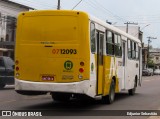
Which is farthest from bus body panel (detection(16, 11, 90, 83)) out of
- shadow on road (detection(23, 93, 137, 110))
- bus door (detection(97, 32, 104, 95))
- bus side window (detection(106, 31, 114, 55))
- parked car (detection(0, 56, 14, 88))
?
parked car (detection(0, 56, 14, 88))

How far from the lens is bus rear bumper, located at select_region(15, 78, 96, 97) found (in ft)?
44.6

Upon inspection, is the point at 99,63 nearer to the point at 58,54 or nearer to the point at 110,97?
the point at 58,54

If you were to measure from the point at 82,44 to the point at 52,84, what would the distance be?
1536 mm

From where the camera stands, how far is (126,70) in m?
20.7

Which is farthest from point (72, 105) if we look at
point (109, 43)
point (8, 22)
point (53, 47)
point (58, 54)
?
point (8, 22)

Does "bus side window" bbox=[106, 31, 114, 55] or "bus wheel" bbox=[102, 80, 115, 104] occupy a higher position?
"bus side window" bbox=[106, 31, 114, 55]

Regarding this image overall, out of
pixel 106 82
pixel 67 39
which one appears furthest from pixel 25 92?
pixel 106 82

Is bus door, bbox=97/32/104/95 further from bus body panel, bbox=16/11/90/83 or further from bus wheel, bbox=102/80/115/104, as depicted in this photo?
A: bus wheel, bbox=102/80/115/104

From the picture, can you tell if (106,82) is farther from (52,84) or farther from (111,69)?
(52,84)

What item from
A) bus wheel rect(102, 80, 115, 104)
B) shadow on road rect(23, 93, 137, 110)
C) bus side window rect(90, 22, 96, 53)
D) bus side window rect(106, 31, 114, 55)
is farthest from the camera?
bus wheel rect(102, 80, 115, 104)

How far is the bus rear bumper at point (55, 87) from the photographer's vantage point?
1359cm

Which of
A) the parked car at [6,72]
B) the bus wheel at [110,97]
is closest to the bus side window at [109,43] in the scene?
the bus wheel at [110,97]

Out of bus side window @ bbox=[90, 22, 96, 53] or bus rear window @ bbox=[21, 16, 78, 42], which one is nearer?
bus rear window @ bbox=[21, 16, 78, 42]

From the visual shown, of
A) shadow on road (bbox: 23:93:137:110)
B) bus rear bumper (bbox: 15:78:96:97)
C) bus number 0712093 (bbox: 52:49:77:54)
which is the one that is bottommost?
shadow on road (bbox: 23:93:137:110)
